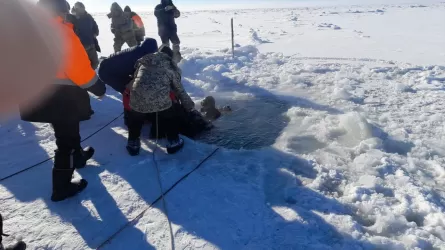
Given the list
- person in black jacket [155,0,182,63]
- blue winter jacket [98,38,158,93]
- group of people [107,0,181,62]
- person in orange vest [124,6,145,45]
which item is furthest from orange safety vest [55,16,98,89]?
person in orange vest [124,6,145,45]

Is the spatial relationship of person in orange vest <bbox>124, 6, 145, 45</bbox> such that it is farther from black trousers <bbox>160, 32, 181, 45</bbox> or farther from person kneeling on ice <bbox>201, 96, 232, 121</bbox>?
person kneeling on ice <bbox>201, 96, 232, 121</bbox>

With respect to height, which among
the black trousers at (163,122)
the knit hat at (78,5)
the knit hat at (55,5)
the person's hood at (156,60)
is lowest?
the black trousers at (163,122)

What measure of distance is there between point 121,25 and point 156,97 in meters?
5.59

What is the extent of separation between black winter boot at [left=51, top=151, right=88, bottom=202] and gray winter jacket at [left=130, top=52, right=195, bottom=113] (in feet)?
3.09

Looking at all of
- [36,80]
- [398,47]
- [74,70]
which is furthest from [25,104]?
[398,47]

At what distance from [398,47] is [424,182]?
10.6 metres

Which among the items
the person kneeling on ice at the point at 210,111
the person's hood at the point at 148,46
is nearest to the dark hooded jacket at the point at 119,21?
the person kneeling on ice at the point at 210,111

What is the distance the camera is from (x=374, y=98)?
572cm

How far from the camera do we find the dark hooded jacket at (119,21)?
8227 mm

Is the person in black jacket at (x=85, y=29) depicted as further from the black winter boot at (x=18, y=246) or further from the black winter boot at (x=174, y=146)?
the black winter boot at (x=18, y=246)

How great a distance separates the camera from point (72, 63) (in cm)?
253

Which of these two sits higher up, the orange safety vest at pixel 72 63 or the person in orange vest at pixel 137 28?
the orange safety vest at pixel 72 63

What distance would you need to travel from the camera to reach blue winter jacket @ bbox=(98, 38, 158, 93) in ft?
13.4

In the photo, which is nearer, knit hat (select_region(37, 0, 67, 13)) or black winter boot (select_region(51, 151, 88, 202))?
knit hat (select_region(37, 0, 67, 13))
